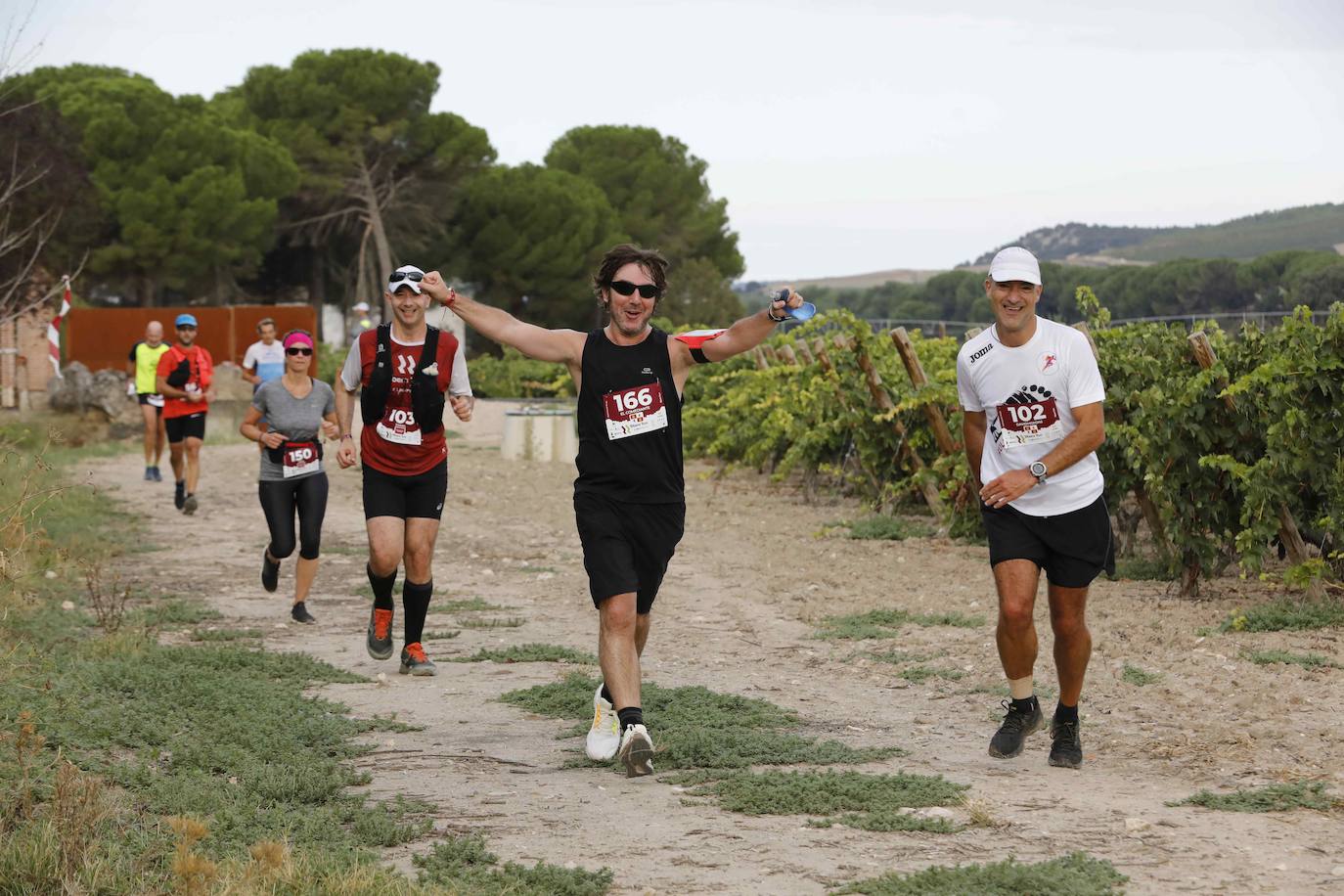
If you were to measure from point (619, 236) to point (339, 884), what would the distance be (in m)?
61.0

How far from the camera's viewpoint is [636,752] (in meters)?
6.16

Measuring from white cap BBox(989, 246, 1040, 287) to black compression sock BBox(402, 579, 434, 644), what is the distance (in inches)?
140

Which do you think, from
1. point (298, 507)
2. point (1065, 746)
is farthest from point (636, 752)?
point (298, 507)

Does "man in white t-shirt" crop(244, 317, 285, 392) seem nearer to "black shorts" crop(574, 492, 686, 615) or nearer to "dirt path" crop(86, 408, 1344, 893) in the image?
"dirt path" crop(86, 408, 1344, 893)

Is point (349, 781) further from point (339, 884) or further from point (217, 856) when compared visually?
point (339, 884)

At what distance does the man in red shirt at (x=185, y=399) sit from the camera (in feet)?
52.4

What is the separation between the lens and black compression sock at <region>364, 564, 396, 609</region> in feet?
28.2

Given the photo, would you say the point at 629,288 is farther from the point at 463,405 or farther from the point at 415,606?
the point at 415,606

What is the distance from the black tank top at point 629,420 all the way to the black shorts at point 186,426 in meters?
10.6

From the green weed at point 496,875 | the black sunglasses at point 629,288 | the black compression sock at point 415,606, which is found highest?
the black sunglasses at point 629,288

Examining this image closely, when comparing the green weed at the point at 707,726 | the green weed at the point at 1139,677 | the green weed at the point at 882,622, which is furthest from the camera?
the green weed at the point at 882,622

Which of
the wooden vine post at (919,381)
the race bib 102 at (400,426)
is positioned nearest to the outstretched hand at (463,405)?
the race bib 102 at (400,426)

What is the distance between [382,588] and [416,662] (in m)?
0.41

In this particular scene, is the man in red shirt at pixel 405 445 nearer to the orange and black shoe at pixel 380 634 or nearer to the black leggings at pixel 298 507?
the orange and black shoe at pixel 380 634
